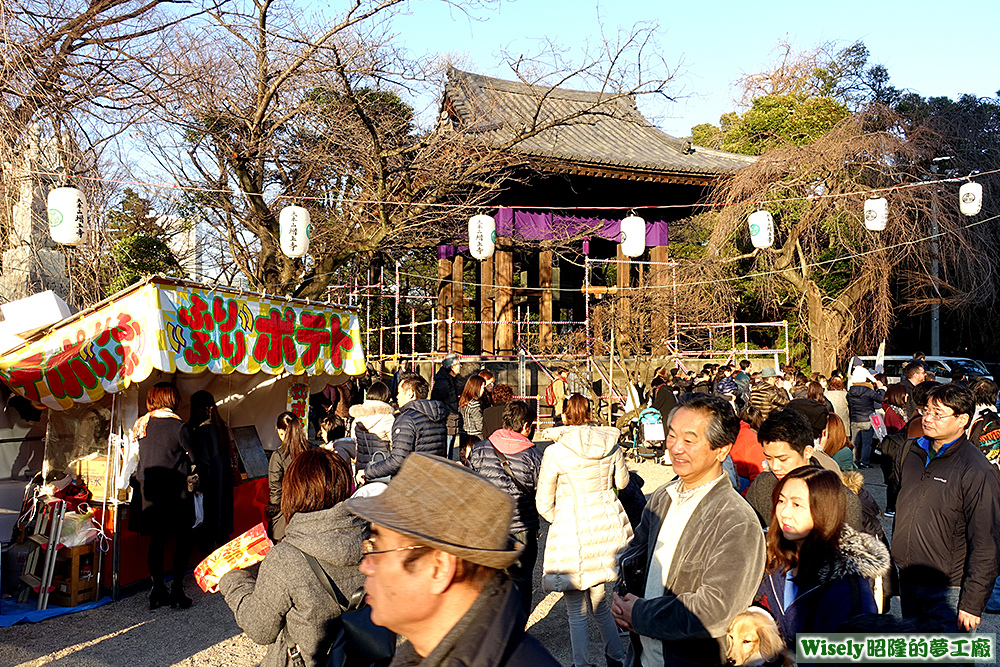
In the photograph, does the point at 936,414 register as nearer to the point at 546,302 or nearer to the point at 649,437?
the point at 649,437

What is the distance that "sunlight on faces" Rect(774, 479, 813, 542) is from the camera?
2520mm

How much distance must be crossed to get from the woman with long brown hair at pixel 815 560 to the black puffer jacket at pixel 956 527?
90 centimetres

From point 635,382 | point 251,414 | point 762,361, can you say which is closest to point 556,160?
point 635,382

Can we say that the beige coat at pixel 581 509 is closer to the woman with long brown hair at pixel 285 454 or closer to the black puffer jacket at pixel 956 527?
the black puffer jacket at pixel 956 527

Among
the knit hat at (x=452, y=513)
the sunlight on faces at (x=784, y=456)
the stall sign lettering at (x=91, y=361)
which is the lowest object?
the sunlight on faces at (x=784, y=456)

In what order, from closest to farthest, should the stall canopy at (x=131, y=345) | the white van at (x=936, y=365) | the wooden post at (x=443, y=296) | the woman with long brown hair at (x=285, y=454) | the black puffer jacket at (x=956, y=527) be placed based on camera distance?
the black puffer jacket at (x=956, y=527) < the woman with long brown hair at (x=285, y=454) < the stall canopy at (x=131, y=345) < the white van at (x=936, y=365) < the wooden post at (x=443, y=296)

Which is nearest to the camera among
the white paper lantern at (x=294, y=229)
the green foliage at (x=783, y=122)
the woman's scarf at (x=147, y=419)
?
the woman's scarf at (x=147, y=419)

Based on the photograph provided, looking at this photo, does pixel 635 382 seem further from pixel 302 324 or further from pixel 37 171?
pixel 37 171

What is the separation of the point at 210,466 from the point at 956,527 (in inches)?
185

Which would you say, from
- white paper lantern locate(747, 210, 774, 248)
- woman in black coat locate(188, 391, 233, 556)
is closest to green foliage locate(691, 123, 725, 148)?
white paper lantern locate(747, 210, 774, 248)

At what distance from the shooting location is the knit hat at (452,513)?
1405 millimetres

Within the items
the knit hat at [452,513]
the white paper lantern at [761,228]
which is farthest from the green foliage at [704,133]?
the knit hat at [452,513]

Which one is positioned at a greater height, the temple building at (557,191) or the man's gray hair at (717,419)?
the temple building at (557,191)

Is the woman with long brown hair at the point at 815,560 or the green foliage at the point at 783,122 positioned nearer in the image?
the woman with long brown hair at the point at 815,560
